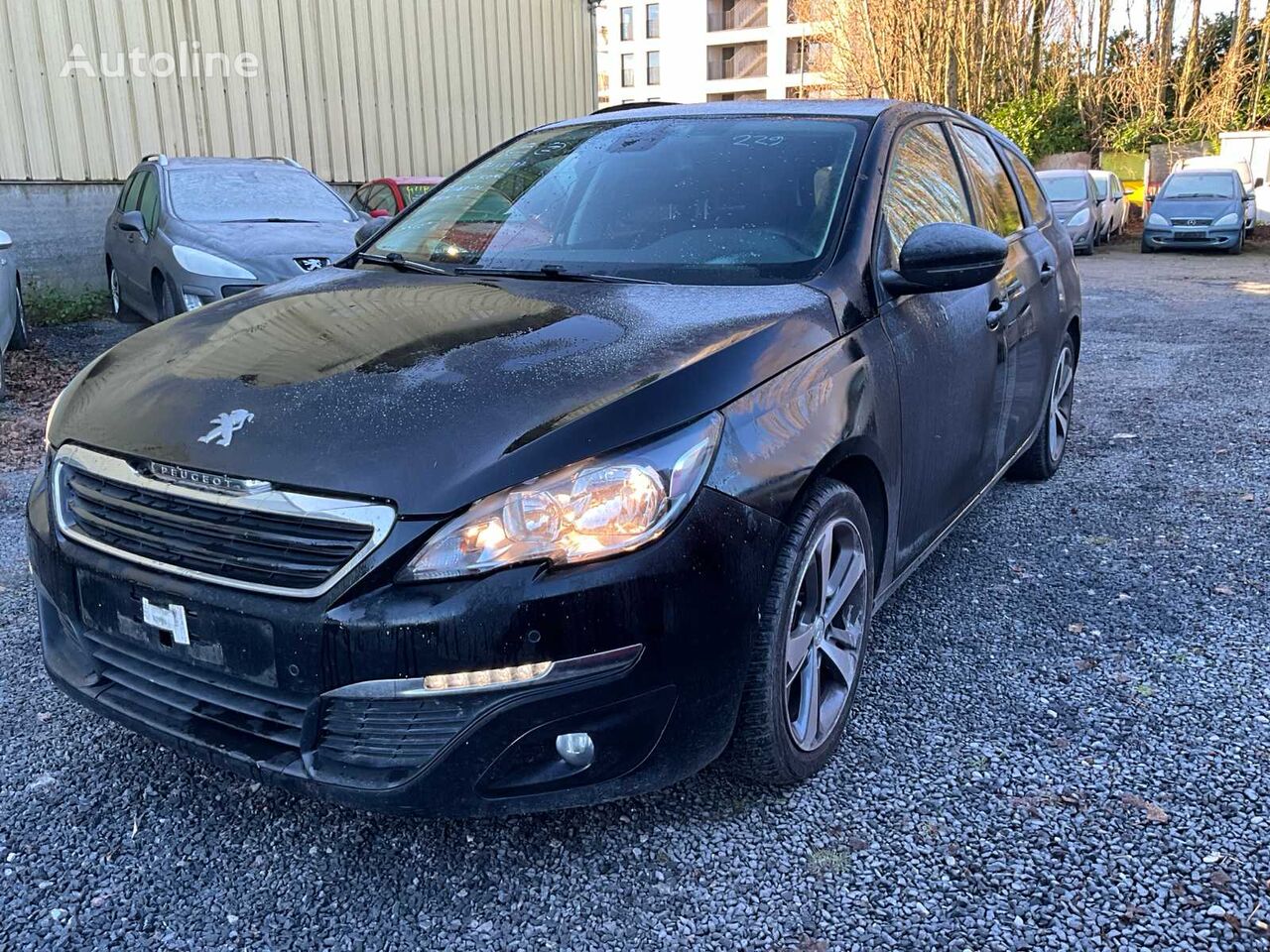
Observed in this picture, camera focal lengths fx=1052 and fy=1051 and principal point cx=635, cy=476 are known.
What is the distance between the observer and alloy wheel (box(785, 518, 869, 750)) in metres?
2.45

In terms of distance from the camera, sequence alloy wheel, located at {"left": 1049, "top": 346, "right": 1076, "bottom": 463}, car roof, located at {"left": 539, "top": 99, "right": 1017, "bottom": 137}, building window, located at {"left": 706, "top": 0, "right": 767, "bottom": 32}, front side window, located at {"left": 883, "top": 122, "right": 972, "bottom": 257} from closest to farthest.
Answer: front side window, located at {"left": 883, "top": 122, "right": 972, "bottom": 257}
car roof, located at {"left": 539, "top": 99, "right": 1017, "bottom": 137}
alloy wheel, located at {"left": 1049, "top": 346, "right": 1076, "bottom": 463}
building window, located at {"left": 706, "top": 0, "right": 767, "bottom": 32}

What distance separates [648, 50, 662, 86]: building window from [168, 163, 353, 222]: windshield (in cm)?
5954

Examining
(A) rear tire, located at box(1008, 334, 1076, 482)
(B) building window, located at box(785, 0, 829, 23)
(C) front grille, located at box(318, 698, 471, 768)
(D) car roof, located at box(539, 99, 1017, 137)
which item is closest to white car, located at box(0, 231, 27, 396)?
(D) car roof, located at box(539, 99, 1017, 137)

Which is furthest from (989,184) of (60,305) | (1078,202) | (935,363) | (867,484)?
(1078,202)

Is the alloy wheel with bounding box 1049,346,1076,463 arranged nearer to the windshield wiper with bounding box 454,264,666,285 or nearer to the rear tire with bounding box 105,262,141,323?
the windshield wiper with bounding box 454,264,666,285

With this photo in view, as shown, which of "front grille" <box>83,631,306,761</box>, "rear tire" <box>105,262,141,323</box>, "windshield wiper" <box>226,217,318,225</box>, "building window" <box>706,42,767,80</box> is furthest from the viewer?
"building window" <box>706,42,767,80</box>

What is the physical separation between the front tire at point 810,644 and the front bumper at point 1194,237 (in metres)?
19.7

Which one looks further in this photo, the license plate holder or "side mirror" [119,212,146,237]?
"side mirror" [119,212,146,237]

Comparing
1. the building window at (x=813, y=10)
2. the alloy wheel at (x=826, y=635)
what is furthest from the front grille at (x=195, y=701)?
the building window at (x=813, y=10)

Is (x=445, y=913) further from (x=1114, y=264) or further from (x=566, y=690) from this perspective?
(x=1114, y=264)

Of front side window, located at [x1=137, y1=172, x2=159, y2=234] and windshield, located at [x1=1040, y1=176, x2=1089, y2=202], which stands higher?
front side window, located at [x1=137, y1=172, x2=159, y2=234]

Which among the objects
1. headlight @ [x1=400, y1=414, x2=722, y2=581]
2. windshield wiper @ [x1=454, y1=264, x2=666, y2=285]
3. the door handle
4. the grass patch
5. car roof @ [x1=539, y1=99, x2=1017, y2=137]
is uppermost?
car roof @ [x1=539, y1=99, x2=1017, y2=137]

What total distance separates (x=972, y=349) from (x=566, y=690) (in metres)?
2.04

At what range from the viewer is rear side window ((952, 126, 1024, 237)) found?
4.03 meters
